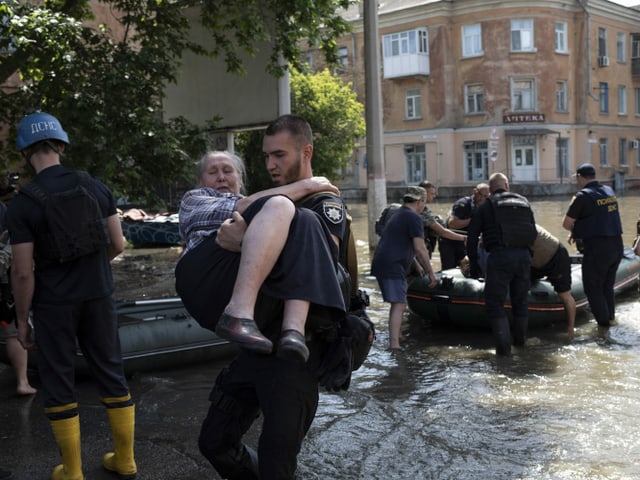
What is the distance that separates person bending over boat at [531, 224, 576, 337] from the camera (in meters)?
8.23

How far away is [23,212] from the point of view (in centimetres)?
380

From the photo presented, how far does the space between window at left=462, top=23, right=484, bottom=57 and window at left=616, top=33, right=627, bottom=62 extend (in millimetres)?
10690

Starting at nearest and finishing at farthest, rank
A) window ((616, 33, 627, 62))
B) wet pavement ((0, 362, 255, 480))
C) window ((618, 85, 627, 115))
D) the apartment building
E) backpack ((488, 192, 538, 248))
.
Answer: wet pavement ((0, 362, 255, 480)) < backpack ((488, 192, 538, 248)) < the apartment building < window ((616, 33, 627, 62)) < window ((618, 85, 627, 115))

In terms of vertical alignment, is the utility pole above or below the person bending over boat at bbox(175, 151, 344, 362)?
above

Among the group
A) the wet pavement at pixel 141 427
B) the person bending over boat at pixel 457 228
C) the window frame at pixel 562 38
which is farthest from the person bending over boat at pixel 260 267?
the window frame at pixel 562 38

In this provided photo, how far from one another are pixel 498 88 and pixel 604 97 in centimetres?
819

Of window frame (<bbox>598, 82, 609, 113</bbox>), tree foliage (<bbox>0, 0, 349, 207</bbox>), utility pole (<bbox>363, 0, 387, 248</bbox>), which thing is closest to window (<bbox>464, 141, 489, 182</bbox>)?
window frame (<bbox>598, 82, 609, 113</bbox>)

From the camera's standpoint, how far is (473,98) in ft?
139

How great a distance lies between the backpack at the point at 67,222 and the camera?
3.82m

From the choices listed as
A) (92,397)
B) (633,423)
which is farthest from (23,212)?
(633,423)

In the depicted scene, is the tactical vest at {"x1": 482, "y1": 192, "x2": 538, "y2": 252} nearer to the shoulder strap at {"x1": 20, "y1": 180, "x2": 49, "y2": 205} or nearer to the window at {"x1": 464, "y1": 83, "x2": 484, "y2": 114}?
the shoulder strap at {"x1": 20, "y1": 180, "x2": 49, "y2": 205}

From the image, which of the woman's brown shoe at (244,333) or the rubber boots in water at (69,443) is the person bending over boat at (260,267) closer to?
the woman's brown shoe at (244,333)

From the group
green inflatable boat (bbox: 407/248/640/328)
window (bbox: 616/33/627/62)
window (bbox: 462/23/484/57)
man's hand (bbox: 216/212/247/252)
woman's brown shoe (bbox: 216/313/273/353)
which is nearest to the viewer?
woman's brown shoe (bbox: 216/313/273/353)

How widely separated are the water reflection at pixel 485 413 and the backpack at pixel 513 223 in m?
1.19
